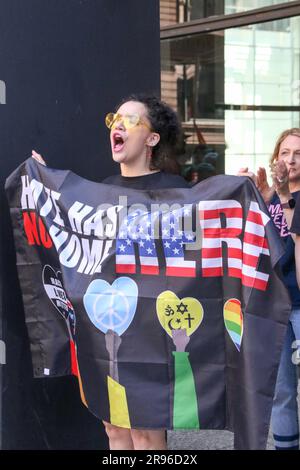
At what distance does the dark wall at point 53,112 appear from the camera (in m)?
3.75

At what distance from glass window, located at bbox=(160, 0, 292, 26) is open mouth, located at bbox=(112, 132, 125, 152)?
5388 mm

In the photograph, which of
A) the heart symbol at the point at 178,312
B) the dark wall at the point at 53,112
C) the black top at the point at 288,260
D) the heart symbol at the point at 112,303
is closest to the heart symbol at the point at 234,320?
the heart symbol at the point at 178,312

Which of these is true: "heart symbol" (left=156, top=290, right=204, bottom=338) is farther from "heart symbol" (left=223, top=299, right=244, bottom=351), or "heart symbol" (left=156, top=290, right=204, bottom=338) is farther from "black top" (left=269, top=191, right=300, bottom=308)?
"black top" (left=269, top=191, right=300, bottom=308)

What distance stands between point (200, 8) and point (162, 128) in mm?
5639

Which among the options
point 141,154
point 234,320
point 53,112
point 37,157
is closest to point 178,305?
point 234,320

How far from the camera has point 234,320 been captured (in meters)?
3.16

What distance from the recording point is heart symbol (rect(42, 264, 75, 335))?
3490 mm

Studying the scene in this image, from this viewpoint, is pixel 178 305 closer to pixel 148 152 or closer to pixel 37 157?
pixel 148 152

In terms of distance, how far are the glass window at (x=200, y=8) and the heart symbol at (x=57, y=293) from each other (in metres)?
5.57

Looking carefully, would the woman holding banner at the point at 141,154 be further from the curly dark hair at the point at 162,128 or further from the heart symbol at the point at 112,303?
the heart symbol at the point at 112,303

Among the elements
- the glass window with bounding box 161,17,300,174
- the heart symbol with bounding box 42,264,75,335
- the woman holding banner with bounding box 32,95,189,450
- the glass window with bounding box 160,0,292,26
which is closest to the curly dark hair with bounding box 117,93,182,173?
the woman holding banner with bounding box 32,95,189,450

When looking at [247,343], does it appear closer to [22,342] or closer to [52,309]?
[52,309]

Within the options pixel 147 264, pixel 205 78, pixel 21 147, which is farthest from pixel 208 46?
pixel 147 264

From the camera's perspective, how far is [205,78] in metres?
8.92
